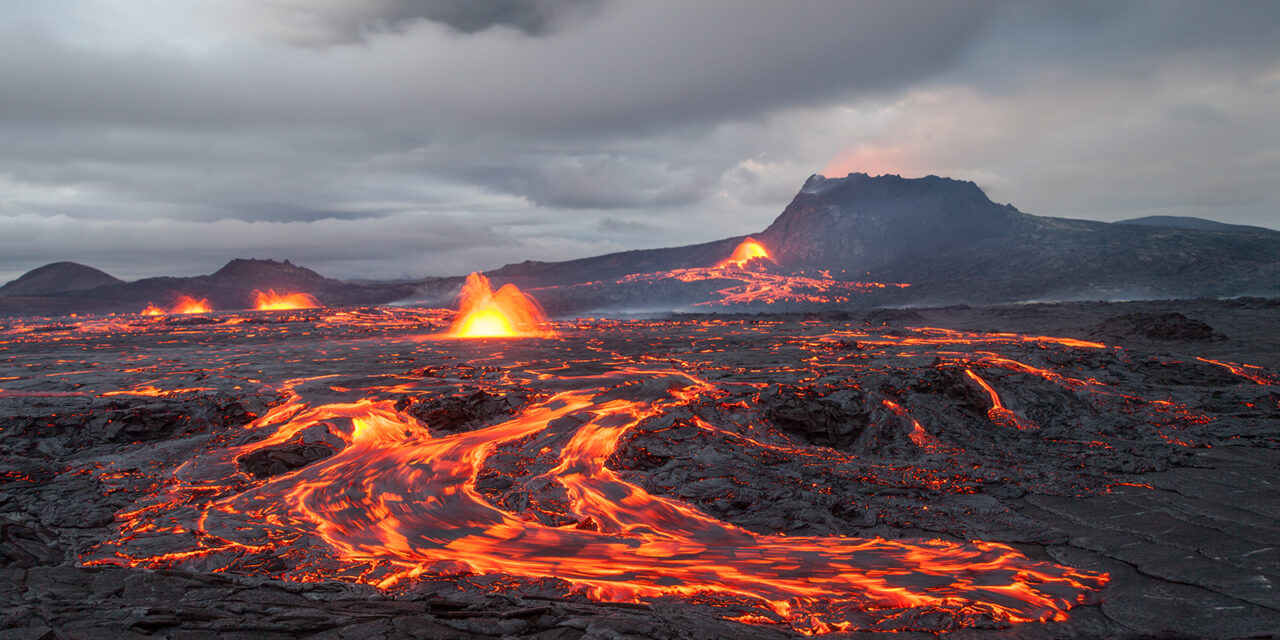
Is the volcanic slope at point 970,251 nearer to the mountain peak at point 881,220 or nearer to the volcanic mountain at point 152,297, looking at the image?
the mountain peak at point 881,220

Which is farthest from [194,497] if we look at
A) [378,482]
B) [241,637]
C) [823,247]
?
[823,247]

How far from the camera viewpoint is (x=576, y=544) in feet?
26.8

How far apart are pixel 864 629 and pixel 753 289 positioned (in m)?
88.2

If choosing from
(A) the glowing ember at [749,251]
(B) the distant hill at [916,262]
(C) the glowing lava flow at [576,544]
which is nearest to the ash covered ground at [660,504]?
(C) the glowing lava flow at [576,544]

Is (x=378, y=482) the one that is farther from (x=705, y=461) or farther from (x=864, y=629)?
(x=864, y=629)

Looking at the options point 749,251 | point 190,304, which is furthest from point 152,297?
point 749,251

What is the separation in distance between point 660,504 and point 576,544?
1852 mm

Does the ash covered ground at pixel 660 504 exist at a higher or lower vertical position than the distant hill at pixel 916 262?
lower

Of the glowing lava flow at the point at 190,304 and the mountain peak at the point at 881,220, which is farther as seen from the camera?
the glowing lava flow at the point at 190,304

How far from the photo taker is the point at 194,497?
9.64 metres

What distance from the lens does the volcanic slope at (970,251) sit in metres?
70.9

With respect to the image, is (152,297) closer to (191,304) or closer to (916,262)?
(191,304)

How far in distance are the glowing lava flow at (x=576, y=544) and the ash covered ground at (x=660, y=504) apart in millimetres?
52

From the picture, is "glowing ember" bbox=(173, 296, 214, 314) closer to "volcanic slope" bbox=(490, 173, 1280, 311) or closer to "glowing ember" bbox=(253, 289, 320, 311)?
"glowing ember" bbox=(253, 289, 320, 311)
